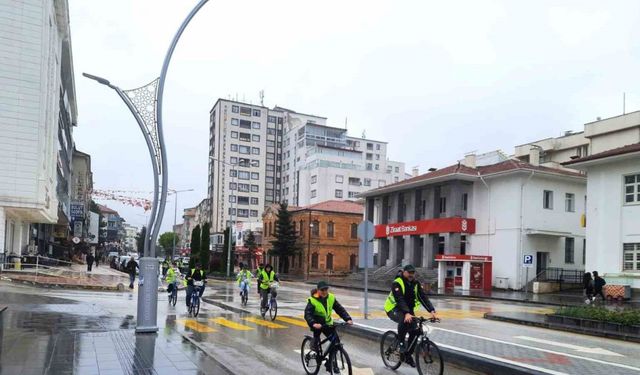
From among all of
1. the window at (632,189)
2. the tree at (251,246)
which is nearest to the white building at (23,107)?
the window at (632,189)

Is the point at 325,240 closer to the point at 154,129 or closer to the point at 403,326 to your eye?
the point at 154,129

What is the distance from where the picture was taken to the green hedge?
13844 millimetres

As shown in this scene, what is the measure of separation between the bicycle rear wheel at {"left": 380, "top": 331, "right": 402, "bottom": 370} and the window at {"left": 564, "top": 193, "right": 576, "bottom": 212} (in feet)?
117

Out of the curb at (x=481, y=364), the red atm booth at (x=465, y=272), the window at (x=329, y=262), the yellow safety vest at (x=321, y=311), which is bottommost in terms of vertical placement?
the window at (x=329, y=262)

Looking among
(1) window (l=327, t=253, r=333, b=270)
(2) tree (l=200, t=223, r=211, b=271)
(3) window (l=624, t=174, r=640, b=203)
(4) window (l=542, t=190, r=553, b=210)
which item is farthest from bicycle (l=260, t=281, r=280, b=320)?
(1) window (l=327, t=253, r=333, b=270)

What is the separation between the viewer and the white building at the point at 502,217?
39.0 m

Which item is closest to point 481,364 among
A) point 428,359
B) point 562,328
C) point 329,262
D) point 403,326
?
point 428,359

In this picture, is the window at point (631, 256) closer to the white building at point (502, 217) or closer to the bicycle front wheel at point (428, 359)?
the white building at point (502, 217)

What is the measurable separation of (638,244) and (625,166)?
412 centimetres

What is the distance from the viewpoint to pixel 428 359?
27.4 ft

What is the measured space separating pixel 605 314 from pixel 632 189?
56.8ft

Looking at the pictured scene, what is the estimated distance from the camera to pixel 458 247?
42500 mm

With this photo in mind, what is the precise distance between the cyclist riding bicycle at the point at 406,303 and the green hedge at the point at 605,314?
777 cm

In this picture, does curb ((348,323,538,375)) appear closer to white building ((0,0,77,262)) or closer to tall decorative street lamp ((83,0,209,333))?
tall decorative street lamp ((83,0,209,333))
